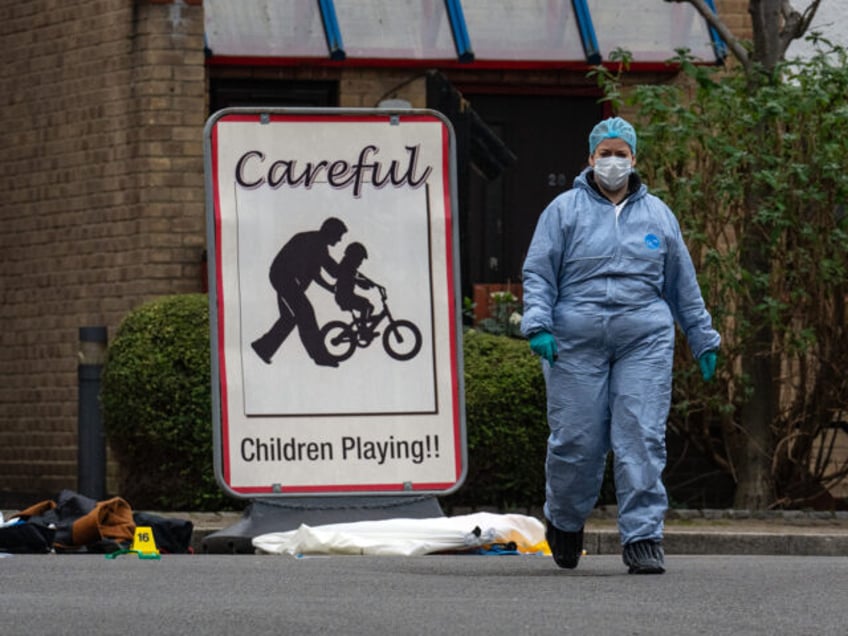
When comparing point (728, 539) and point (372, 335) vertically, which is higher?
point (372, 335)

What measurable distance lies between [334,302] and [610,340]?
9.32 ft

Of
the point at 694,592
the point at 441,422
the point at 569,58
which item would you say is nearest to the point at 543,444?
the point at 441,422

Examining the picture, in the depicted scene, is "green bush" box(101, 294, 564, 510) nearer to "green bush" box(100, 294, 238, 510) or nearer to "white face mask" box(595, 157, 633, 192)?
"green bush" box(100, 294, 238, 510)

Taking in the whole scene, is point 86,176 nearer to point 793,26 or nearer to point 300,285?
point 793,26

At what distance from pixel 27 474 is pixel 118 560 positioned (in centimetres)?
792

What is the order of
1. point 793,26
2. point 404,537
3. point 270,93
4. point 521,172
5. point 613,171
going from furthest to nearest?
point 521,172 < point 270,93 < point 793,26 < point 404,537 < point 613,171

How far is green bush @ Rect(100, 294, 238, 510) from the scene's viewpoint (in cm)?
1483

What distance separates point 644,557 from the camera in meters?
9.58

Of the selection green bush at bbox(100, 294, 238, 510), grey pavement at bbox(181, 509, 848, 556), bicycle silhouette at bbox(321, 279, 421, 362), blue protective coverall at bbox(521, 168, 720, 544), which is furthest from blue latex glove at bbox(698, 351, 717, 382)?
green bush at bbox(100, 294, 238, 510)

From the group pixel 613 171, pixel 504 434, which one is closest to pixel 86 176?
pixel 504 434

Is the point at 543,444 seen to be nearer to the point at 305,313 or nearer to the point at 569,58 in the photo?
the point at 305,313

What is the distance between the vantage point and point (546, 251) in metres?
9.78

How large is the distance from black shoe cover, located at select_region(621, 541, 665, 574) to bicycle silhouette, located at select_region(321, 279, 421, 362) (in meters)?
2.95

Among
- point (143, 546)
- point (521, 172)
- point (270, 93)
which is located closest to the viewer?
point (143, 546)
